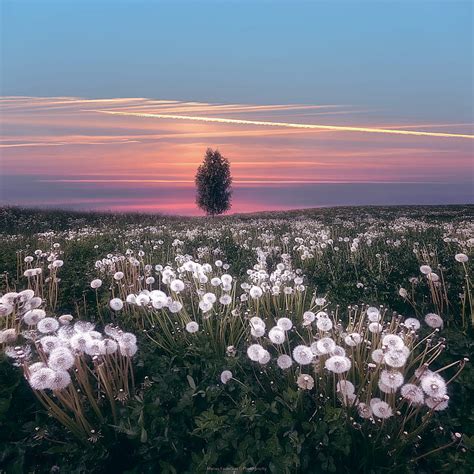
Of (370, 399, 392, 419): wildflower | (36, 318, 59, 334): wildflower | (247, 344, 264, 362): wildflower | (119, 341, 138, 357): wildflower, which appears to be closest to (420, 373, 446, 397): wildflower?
(370, 399, 392, 419): wildflower

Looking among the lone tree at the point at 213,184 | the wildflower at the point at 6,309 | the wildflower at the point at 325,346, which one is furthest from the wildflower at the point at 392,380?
the lone tree at the point at 213,184

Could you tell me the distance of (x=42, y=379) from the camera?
304cm

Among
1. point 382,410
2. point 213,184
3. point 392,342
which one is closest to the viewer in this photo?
point 382,410

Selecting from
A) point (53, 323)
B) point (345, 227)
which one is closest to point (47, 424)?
point (53, 323)

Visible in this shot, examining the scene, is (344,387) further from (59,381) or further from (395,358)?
(59,381)

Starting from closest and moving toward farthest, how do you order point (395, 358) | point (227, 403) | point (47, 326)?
point (395, 358) → point (47, 326) → point (227, 403)

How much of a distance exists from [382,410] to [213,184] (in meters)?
45.4

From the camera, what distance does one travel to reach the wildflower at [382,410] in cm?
317

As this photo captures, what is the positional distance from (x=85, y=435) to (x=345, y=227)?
14237 millimetres

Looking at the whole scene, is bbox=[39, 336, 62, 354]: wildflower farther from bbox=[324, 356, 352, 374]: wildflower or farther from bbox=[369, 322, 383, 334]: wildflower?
bbox=[369, 322, 383, 334]: wildflower

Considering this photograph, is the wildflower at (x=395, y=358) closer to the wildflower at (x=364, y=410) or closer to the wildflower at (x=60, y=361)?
the wildflower at (x=364, y=410)

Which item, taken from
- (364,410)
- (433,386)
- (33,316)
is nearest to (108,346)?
(33,316)

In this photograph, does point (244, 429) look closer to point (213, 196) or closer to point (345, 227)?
point (345, 227)

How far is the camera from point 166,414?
3707 mm
